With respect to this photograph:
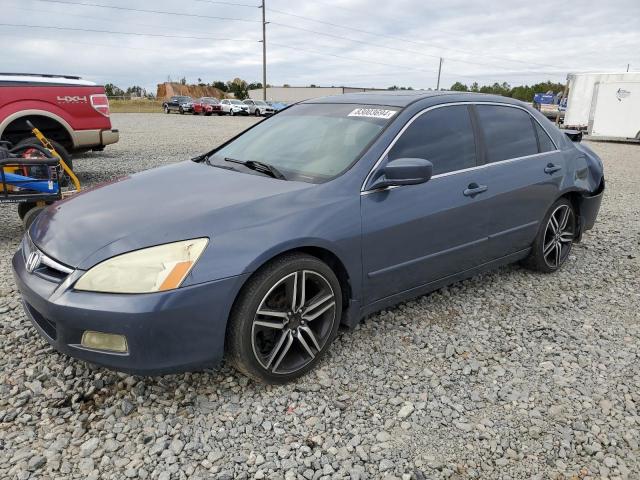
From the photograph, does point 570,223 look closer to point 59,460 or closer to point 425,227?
point 425,227

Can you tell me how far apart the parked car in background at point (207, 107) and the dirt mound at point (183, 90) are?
3729cm

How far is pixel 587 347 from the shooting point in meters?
3.35

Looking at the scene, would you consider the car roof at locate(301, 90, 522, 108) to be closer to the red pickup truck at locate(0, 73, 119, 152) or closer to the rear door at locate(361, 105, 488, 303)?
the rear door at locate(361, 105, 488, 303)

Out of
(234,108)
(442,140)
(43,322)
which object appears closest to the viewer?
(43,322)

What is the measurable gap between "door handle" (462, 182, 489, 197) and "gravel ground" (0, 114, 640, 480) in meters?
0.90

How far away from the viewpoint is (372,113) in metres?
3.45

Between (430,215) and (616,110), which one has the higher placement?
(616,110)

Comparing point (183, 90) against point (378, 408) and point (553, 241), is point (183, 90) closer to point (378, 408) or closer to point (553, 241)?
point (553, 241)

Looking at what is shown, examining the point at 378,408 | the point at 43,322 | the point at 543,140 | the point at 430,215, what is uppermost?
the point at 543,140

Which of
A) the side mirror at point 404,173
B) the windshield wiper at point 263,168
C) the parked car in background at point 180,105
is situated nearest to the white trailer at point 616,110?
the side mirror at point 404,173

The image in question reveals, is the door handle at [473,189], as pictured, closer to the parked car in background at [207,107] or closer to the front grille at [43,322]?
the front grille at [43,322]

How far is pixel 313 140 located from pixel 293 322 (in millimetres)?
1304

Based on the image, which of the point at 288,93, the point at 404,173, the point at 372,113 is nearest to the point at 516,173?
the point at 372,113

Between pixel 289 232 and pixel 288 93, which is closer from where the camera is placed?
pixel 289 232
